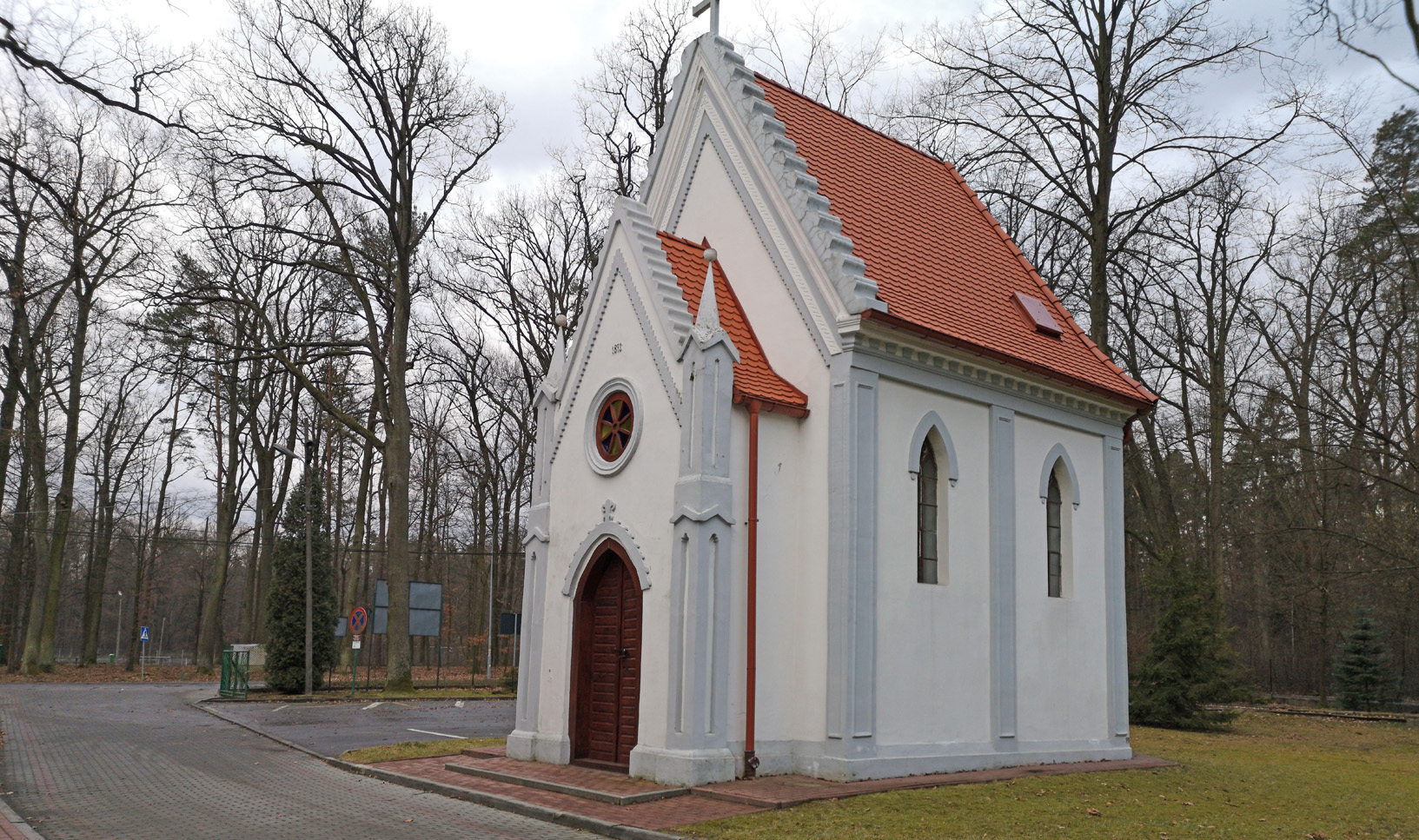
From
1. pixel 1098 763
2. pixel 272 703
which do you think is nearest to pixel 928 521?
pixel 1098 763

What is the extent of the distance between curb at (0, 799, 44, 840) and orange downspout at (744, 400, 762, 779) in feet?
22.8

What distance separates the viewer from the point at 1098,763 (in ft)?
52.4

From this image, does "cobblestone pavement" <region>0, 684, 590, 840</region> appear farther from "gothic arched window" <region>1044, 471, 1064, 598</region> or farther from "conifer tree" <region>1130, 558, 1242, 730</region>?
"conifer tree" <region>1130, 558, 1242, 730</region>

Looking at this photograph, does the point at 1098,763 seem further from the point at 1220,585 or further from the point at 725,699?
the point at 1220,585

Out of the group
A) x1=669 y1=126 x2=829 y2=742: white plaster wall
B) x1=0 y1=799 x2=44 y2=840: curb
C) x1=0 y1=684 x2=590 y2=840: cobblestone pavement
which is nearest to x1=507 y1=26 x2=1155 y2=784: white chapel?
x1=669 y1=126 x2=829 y2=742: white plaster wall

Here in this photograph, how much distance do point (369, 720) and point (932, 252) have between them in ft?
48.0

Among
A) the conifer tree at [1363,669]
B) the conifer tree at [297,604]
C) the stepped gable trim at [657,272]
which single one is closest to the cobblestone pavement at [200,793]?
the stepped gable trim at [657,272]

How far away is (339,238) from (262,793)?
63.3ft

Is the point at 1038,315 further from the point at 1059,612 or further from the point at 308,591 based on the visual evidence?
the point at 308,591

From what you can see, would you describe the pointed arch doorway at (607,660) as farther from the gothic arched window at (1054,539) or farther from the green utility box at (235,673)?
the green utility box at (235,673)

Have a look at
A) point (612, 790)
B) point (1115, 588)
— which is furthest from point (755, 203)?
point (1115, 588)

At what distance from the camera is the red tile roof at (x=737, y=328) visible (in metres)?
13.4

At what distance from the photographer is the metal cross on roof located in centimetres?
1636

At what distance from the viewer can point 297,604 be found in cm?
3116
